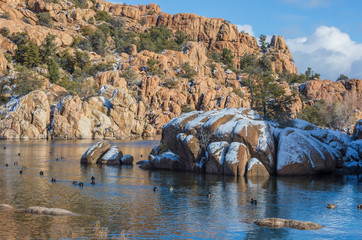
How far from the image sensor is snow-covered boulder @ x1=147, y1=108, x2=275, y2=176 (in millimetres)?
46844

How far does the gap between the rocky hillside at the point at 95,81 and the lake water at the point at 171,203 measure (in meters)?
42.8

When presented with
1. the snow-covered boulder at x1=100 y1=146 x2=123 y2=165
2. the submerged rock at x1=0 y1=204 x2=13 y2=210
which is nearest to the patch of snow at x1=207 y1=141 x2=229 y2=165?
the snow-covered boulder at x1=100 y1=146 x2=123 y2=165

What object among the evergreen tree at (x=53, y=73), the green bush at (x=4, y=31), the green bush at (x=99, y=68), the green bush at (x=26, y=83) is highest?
the green bush at (x=4, y=31)

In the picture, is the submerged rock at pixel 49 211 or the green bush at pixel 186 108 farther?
the green bush at pixel 186 108

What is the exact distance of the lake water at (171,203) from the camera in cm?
2355

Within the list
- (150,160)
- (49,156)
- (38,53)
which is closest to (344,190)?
(150,160)

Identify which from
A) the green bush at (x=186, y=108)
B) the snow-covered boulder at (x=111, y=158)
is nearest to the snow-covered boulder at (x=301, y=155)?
the snow-covered boulder at (x=111, y=158)

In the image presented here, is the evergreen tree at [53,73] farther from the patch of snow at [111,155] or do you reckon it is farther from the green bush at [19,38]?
the patch of snow at [111,155]

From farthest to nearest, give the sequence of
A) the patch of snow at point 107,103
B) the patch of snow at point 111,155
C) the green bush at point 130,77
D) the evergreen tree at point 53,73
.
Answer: the green bush at point 130,77 < the evergreen tree at point 53,73 < the patch of snow at point 107,103 < the patch of snow at point 111,155

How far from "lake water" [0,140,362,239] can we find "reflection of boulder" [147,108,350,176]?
6.61 ft

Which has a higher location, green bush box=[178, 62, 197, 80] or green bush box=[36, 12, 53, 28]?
green bush box=[36, 12, 53, 28]

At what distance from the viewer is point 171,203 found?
105 feet

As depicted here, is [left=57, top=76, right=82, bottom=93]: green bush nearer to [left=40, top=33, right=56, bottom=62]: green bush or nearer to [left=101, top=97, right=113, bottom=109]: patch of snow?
[left=101, top=97, right=113, bottom=109]: patch of snow

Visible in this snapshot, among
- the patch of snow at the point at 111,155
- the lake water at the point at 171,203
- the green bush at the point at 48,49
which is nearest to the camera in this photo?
the lake water at the point at 171,203
